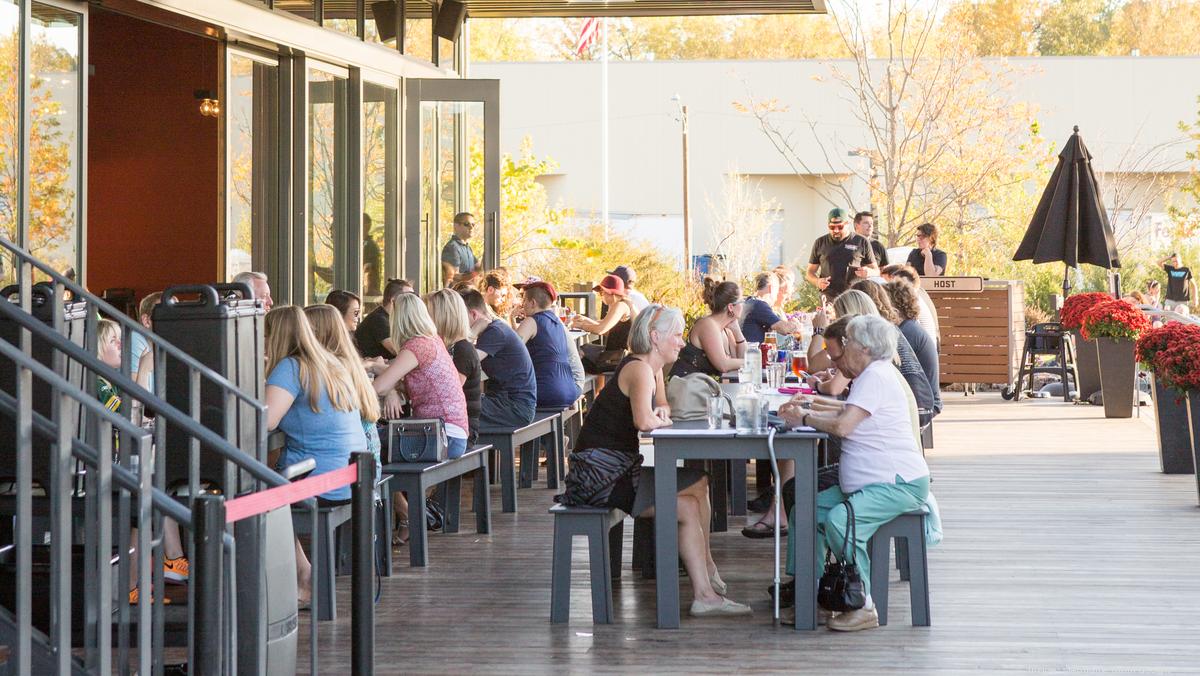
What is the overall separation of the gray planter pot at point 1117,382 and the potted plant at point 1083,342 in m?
0.35

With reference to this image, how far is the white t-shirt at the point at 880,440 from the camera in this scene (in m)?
6.04

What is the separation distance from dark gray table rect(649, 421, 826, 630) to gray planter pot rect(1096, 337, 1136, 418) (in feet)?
29.0

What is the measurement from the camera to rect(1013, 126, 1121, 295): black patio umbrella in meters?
15.2

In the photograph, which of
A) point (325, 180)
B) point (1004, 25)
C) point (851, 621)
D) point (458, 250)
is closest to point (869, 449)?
point (851, 621)

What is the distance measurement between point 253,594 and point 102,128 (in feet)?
38.2

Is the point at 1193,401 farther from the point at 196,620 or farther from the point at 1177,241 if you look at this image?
the point at 1177,241

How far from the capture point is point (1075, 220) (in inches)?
599

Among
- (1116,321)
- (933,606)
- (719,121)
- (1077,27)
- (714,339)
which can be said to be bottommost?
(933,606)

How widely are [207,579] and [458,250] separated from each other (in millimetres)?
9795

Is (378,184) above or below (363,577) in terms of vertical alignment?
above

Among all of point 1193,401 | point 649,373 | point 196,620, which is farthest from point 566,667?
point 1193,401

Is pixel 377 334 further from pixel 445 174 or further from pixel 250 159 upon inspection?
pixel 445 174

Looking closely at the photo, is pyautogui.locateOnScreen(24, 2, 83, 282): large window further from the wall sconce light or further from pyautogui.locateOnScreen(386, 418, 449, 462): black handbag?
the wall sconce light

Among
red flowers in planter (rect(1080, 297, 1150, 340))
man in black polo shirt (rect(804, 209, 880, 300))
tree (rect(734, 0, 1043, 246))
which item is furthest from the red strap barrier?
tree (rect(734, 0, 1043, 246))
